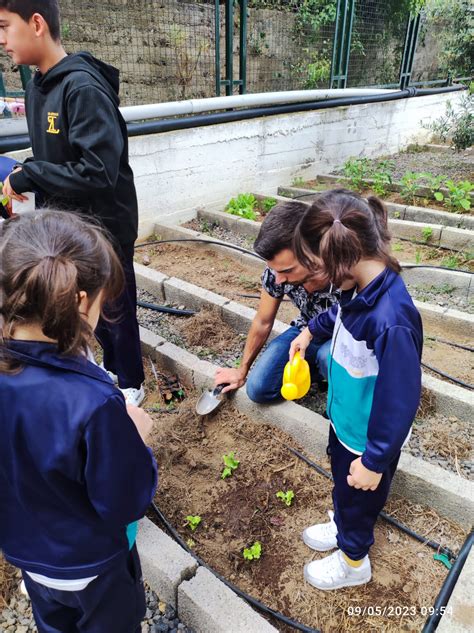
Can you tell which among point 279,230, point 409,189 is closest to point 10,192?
point 279,230

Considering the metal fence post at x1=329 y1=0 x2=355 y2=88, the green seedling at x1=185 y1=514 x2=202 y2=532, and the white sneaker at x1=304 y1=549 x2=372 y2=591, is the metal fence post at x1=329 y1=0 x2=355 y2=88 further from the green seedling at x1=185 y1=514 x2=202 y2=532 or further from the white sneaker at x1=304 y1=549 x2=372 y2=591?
the white sneaker at x1=304 y1=549 x2=372 y2=591

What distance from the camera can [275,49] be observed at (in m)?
6.09

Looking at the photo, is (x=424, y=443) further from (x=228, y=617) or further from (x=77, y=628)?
(x=77, y=628)

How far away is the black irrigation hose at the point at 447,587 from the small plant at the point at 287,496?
71 cm

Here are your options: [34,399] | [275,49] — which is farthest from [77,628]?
[275,49]

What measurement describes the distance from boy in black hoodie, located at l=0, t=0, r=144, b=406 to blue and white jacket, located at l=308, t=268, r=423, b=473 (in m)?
0.94

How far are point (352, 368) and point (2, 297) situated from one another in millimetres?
1074

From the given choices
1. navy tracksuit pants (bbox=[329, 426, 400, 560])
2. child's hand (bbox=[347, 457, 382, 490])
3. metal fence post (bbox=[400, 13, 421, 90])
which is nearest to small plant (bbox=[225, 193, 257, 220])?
navy tracksuit pants (bbox=[329, 426, 400, 560])

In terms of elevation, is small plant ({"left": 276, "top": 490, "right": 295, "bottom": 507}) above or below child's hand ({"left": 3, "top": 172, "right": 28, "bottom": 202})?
below

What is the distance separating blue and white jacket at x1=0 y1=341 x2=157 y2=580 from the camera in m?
0.88

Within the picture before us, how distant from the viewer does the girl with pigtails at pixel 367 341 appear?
4.20 ft

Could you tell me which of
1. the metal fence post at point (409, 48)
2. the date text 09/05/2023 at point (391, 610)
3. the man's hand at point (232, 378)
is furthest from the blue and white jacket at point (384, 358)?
the metal fence post at point (409, 48)

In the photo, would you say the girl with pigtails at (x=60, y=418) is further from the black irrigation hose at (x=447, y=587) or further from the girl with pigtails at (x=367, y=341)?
the black irrigation hose at (x=447, y=587)

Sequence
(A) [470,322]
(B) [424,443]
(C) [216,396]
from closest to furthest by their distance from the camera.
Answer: (B) [424,443], (C) [216,396], (A) [470,322]
